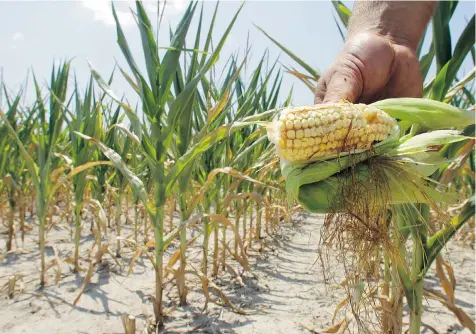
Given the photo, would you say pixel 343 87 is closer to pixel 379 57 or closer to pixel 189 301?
pixel 379 57

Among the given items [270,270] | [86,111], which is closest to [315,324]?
[270,270]

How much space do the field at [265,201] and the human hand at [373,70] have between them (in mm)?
88

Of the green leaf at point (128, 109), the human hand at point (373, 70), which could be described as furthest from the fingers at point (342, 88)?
the green leaf at point (128, 109)

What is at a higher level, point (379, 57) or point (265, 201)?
point (379, 57)

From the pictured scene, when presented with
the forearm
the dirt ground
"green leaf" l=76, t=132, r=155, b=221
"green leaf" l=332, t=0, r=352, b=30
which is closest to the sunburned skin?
the forearm

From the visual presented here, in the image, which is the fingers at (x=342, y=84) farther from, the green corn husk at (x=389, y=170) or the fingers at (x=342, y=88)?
the green corn husk at (x=389, y=170)

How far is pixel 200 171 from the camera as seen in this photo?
2869 millimetres

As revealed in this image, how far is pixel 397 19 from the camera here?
1.36 meters

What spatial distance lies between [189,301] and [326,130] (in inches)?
73.9

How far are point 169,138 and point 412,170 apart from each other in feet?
4.03

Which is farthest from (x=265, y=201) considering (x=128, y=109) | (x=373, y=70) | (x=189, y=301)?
(x=373, y=70)

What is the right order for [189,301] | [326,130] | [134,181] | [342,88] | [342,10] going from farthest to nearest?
[189,301] < [134,181] < [342,10] < [342,88] < [326,130]

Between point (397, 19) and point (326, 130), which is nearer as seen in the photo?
point (326, 130)

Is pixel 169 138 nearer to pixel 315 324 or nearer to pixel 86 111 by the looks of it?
pixel 86 111
